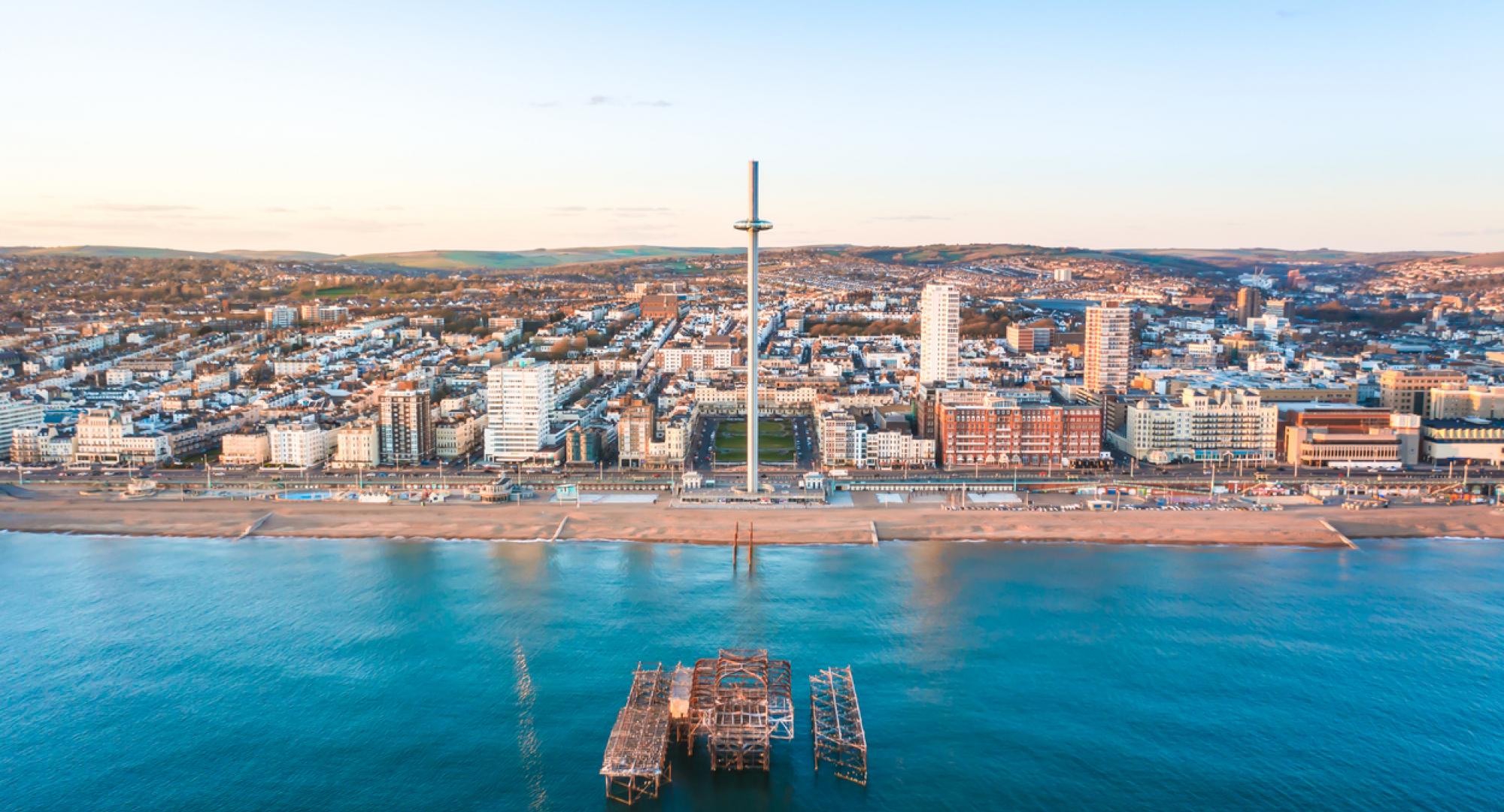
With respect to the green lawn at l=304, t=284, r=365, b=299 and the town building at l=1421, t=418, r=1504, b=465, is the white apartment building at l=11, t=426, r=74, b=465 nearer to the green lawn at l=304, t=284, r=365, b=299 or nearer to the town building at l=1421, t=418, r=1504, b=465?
the town building at l=1421, t=418, r=1504, b=465

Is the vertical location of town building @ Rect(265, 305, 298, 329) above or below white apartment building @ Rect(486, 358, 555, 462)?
above

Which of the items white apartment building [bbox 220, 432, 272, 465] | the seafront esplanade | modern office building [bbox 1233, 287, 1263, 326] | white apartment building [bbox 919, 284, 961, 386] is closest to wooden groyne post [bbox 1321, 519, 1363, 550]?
the seafront esplanade

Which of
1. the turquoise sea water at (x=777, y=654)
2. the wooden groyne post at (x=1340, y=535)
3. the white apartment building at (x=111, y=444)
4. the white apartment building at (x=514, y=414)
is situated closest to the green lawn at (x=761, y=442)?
the white apartment building at (x=514, y=414)

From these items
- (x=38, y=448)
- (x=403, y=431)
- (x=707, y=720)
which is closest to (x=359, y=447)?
(x=403, y=431)

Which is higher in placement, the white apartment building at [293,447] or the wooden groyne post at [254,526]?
the white apartment building at [293,447]

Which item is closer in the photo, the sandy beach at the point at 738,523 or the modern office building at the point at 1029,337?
the sandy beach at the point at 738,523

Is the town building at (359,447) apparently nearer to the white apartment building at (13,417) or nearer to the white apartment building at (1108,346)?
the white apartment building at (13,417)
